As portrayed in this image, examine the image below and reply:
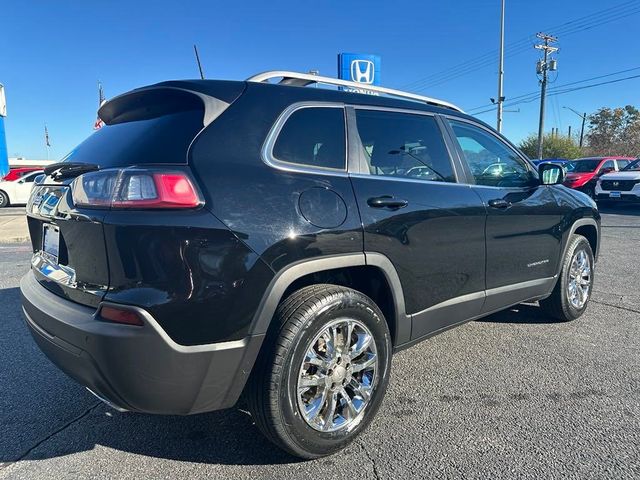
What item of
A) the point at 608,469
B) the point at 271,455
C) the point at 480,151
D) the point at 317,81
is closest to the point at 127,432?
the point at 271,455

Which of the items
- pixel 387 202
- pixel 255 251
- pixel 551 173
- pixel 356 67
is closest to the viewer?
pixel 255 251

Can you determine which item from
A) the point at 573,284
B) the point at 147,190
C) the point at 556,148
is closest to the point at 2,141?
the point at 147,190

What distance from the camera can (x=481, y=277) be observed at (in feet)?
10.9

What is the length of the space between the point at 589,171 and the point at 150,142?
19.4 meters

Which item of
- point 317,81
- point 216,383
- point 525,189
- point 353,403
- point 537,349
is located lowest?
point 537,349

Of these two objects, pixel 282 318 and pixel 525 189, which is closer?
pixel 282 318

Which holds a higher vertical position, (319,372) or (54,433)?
(319,372)

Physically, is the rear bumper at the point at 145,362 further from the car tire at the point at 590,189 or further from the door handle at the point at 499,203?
the car tire at the point at 590,189

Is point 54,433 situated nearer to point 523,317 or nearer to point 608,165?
point 523,317

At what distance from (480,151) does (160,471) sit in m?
2.95

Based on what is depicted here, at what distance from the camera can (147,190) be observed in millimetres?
2016

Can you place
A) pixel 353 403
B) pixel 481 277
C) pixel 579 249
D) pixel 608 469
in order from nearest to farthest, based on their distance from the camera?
pixel 608 469, pixel 353 403, pixel 481 277, pixel 579 249

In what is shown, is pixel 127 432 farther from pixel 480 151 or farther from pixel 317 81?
pixel 480 151

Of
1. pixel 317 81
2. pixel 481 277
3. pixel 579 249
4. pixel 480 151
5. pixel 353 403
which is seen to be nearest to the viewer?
pixel 353 403
